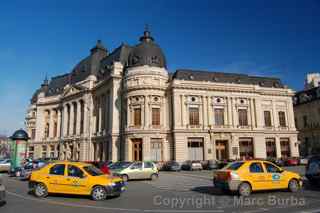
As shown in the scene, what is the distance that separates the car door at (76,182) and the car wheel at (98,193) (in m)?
0.36

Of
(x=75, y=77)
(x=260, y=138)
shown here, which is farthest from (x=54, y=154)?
(x=260, y=138)

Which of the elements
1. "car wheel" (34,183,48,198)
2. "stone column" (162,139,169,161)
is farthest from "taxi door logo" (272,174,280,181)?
"stone column" (162,139,169,161)

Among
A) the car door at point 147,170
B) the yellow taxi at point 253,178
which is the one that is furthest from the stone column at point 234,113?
the yellow taxi at point 253,178

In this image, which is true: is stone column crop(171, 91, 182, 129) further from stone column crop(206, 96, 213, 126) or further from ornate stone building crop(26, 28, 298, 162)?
stone column crop(206, 96, 213, 126)

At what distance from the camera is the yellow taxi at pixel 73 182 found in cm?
1180

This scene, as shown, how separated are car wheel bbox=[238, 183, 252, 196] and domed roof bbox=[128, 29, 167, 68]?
32119mm

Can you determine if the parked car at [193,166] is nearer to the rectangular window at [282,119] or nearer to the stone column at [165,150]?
the stone column at [165,150]

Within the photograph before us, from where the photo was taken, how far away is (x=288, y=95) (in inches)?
1914

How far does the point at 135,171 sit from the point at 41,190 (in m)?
10.1

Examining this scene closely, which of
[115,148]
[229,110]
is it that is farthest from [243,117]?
[115,148]

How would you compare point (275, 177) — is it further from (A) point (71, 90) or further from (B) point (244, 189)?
(A) point (71, 90)

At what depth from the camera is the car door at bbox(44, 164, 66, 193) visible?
40.0 ft

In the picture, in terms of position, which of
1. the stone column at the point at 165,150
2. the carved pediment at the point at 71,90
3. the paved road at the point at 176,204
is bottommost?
the paved road at the point at 176,204

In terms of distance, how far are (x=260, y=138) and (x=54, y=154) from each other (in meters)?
43.8
